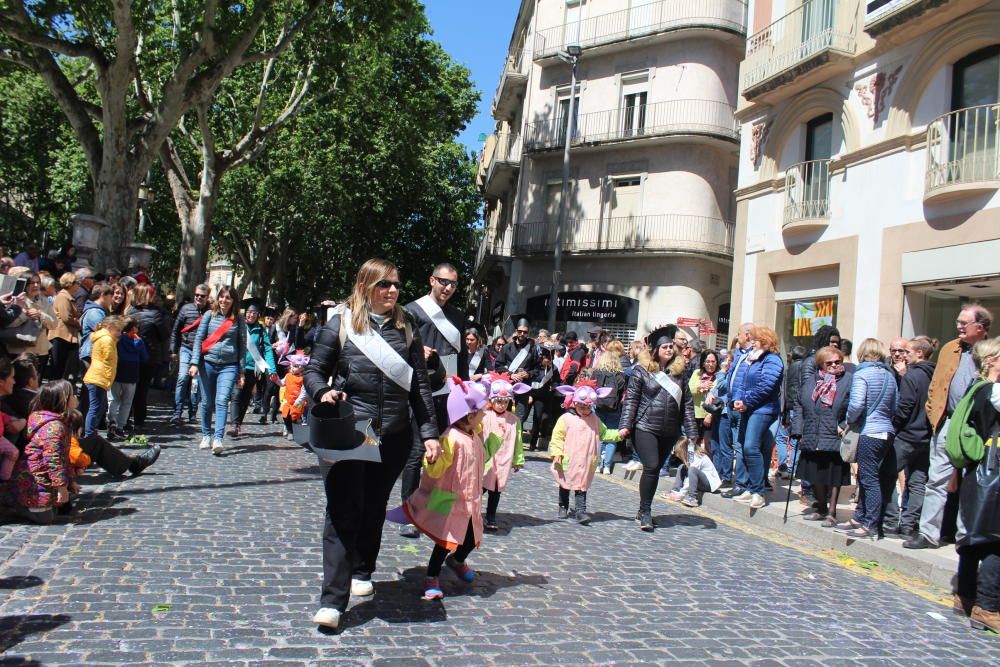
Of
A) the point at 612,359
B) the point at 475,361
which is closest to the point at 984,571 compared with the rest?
the point at 475,361

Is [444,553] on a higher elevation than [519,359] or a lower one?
lower

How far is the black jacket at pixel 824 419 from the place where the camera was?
8.70 m

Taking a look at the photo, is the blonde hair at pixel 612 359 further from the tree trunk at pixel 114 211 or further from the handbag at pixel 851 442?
the tree trunk at pixel 114 211

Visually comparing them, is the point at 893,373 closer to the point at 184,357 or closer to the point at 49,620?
the point at 49,620

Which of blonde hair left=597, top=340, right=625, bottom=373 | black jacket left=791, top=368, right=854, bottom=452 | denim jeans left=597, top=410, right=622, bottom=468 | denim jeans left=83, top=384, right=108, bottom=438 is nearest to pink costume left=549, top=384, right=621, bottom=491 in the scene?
black jacket left=791, top=368, right=854, bottom=452

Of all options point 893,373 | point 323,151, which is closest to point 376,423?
point 893,373

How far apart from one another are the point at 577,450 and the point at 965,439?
3.52 m

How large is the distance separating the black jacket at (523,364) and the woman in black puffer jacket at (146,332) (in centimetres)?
497

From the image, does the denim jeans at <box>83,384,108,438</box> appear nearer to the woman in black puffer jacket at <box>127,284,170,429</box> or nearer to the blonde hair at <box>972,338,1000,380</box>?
the woman in black puffer jacket at <box>127,284,170,429</box>

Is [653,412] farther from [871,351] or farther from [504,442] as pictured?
[871,351]

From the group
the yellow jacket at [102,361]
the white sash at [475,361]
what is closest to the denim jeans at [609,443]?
the white sash at [475,361]

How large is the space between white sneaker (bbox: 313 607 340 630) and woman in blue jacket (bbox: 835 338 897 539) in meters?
5.69

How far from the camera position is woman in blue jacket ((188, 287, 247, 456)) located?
10.2 meters

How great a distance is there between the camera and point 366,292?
476 cm
